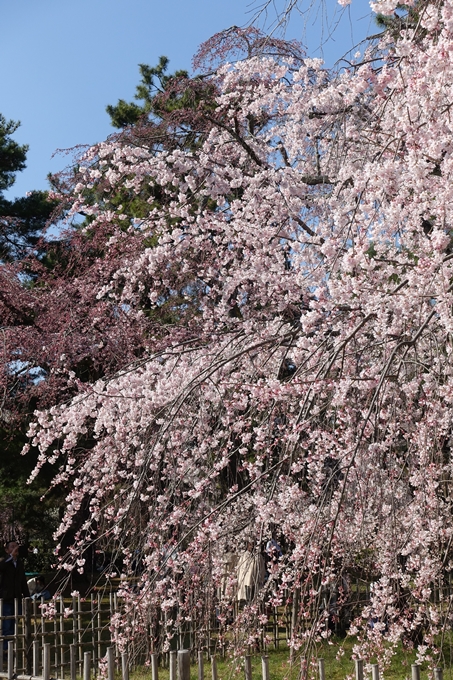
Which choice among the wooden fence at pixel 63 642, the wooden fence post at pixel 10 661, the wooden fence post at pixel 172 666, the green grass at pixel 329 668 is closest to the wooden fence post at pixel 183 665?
the wooden fence post at pixel 172 666

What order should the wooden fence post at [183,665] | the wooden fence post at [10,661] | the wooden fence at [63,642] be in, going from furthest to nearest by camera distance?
1. the wooden fence at [63,642]
2. the wooden fence post at [10,661]
3. the wooden fence post at [183,665]

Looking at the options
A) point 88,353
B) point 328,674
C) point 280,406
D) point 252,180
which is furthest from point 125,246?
point 328,674

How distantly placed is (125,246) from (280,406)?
3.06 m

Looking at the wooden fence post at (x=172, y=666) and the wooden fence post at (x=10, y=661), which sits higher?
the wooden fence post at (x=172, y=666)

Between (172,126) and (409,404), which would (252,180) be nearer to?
(409,404)

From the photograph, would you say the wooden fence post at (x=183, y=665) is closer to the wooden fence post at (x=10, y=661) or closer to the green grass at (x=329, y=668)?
the wooden fence post at (x=10, y=661)

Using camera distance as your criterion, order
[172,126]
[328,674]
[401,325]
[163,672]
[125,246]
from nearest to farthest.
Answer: [401,325] < [328,674] < [163,672] < [125,246] < [172,126]

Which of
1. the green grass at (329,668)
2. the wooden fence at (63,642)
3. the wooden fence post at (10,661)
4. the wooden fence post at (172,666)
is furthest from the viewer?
the green grass at (329,668)

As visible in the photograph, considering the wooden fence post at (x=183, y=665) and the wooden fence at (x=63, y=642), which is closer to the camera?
the wooden fence post at (x=183, y=665)

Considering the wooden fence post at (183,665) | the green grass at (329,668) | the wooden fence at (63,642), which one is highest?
the wooden fence post at (183,665)

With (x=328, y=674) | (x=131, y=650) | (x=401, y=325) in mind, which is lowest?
(x=328, y=674)

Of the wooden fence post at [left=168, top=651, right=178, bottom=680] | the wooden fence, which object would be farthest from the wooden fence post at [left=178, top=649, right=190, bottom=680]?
the wooden fence

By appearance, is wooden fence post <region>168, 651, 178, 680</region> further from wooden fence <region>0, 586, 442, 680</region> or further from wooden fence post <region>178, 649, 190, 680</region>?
wooden fence <region>0, 586, 442, 680</region>

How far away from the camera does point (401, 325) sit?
11.6 ft
